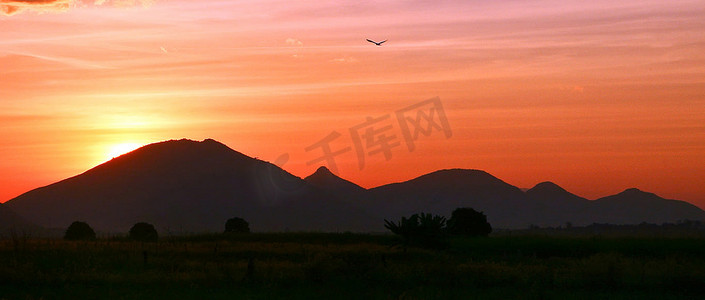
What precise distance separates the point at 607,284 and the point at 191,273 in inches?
685

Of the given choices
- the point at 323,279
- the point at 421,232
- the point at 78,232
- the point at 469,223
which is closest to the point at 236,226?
the point at 78,232

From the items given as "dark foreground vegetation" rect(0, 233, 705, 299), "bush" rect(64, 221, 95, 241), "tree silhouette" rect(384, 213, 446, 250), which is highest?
"bush" rect(64, 221, 95, 241)

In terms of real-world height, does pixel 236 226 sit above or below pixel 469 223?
above

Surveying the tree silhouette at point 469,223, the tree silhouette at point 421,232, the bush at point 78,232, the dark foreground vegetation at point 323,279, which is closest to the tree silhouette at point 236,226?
the bush at point 78,232

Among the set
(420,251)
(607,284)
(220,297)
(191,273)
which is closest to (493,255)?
(420,251)

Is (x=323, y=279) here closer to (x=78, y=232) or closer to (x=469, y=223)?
(x=469, y=223)

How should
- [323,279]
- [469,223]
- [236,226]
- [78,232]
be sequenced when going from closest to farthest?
[323,279] → [469,223] → [78,232] → [236,226]

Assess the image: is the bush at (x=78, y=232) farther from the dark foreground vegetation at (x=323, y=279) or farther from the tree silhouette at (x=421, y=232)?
the tree silhouette at (x=421, y=232)

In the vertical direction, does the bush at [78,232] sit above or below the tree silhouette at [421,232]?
above

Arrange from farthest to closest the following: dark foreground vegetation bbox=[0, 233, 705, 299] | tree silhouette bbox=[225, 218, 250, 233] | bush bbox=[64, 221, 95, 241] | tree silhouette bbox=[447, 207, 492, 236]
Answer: tree silhouette bbox=[225, 218, 250, 233]
bush bbox=[64, 221, 95, 241]
tree silhouette bbox=[447, 207, 492, 236]
dark foreground vegetation bbox=[0, 233, 705, 299]

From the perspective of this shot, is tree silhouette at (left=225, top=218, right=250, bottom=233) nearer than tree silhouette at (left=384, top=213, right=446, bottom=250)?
No

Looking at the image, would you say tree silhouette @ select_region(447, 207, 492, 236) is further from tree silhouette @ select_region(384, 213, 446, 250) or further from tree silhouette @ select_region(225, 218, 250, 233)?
tree silhouette @ select_region(225, 218, 250, 233)

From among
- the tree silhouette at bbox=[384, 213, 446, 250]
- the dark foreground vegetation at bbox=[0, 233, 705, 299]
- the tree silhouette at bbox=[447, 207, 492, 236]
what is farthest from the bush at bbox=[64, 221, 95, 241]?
the tree silhouette at bbox=[384, 213, 446, 250]

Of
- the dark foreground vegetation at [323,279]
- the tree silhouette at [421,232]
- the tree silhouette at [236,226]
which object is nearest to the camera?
the dark foreground vegetation at [323,279]
